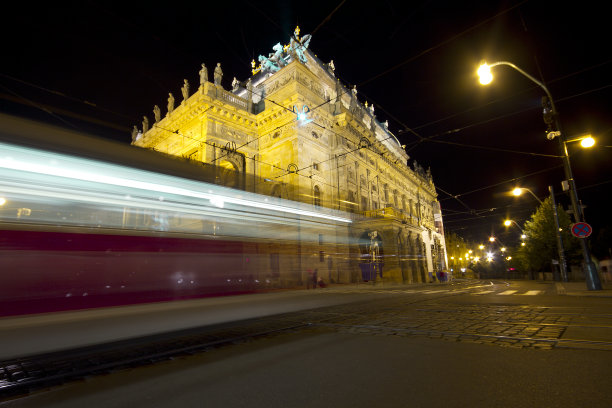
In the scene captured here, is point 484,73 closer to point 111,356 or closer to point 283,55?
point 111,356

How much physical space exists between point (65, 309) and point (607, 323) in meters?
8.61

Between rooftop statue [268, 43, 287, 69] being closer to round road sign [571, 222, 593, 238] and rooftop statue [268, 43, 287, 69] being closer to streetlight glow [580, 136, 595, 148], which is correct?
streetlight glow [580, 136, 595, 148]

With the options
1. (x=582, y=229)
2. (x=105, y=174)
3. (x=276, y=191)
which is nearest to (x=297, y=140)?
(x=276, y=191)

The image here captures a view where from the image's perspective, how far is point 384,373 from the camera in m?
3.08

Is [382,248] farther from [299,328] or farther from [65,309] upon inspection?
[65,309]

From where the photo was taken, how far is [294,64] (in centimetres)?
2731

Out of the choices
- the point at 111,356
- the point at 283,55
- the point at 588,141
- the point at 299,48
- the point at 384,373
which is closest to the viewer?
the point at 384,373

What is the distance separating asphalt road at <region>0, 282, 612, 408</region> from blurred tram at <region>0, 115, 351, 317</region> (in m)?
2.55

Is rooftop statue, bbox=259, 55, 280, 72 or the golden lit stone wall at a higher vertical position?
rooftop statue, bbox=259, 55, 280, 72

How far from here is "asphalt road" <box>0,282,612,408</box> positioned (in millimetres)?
2516

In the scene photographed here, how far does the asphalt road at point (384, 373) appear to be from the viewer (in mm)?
2516

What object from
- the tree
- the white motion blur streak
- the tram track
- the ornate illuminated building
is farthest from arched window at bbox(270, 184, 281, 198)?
the tree

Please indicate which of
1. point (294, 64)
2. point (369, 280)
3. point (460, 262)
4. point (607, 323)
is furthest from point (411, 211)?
point (607, 323)

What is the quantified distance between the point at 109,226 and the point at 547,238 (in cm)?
4025
